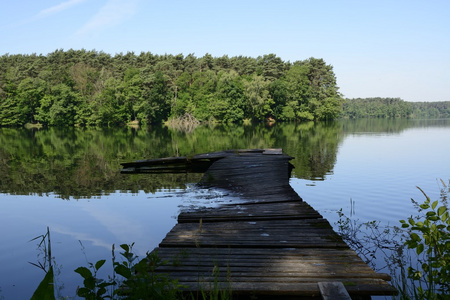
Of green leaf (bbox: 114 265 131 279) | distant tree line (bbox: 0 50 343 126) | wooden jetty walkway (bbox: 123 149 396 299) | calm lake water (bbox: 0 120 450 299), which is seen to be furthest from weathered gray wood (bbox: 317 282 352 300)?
distant tree line (bbox: 0 50 343 126)

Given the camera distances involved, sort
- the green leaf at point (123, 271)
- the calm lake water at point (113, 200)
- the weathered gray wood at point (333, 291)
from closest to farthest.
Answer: the green leaf at point (123, 271)
the weathered gray wood at point (333, 291)
the calm lake water at point (113, 200)

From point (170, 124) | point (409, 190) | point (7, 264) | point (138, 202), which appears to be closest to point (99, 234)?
point (7, 264)

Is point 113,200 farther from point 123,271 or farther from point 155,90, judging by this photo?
point 155,90

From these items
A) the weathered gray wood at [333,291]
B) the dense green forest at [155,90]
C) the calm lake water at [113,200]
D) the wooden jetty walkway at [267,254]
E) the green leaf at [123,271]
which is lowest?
the calm lake water at [113,200]

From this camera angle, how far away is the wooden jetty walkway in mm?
3629

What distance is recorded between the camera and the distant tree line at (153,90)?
214 feet

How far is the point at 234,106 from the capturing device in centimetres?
7088

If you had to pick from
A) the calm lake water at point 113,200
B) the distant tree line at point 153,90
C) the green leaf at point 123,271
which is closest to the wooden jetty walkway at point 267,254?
the green leaf at point 123,271

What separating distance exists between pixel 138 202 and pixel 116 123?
2471 inches

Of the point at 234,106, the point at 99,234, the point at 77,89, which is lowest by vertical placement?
the point at 99,234

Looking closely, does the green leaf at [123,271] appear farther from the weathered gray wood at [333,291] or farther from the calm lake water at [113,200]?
the calm lake water at [113,200]

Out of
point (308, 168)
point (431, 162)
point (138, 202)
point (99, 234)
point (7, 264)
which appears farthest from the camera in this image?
point (431, 162)

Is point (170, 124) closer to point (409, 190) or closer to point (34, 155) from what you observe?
point (34, 155)

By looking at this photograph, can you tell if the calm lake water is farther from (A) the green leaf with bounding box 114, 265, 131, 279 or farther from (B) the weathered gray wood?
(B) the weathered gray wood
